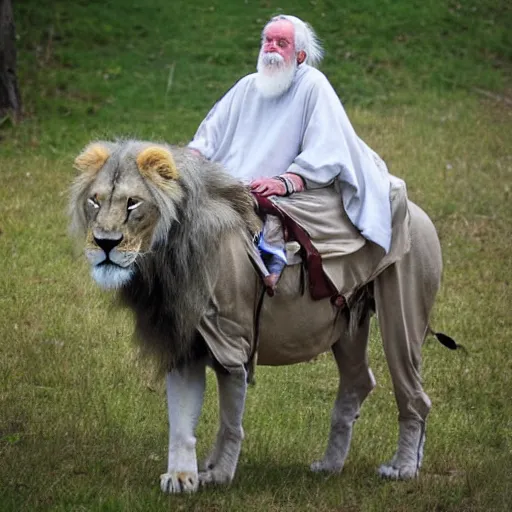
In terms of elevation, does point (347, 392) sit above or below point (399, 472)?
above

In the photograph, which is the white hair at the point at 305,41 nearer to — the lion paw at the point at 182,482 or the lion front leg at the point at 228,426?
the lion front leg at the point at 228,426

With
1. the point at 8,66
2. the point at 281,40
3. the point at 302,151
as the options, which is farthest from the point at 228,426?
the point at 8,66

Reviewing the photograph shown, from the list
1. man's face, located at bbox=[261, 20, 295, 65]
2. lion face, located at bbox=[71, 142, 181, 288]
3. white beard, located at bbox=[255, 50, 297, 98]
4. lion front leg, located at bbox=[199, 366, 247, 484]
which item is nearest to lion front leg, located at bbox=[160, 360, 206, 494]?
lion front leg, located at bbox=[199, 366, 247, 484]

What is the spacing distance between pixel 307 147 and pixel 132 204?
1058mm

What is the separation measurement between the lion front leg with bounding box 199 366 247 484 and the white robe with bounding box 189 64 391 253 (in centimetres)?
98

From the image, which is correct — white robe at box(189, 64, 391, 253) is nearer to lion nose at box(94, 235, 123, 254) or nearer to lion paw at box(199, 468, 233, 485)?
lion nose at box(94, 235, 123, 254)

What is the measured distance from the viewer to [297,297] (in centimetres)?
586

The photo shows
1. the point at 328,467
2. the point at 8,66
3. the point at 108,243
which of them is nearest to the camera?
the point at 108,243

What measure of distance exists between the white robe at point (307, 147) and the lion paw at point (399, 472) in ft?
3.91

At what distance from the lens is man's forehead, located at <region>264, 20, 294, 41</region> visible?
6.13 metres

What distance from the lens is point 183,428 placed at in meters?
5.48

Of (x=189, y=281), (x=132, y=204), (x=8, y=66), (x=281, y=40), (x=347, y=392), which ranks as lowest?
(x=8, y=66)

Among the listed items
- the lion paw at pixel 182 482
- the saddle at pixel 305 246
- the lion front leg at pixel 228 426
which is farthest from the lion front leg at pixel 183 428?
the saddle at pixel 305 246

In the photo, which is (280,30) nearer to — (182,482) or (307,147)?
(307,147)
